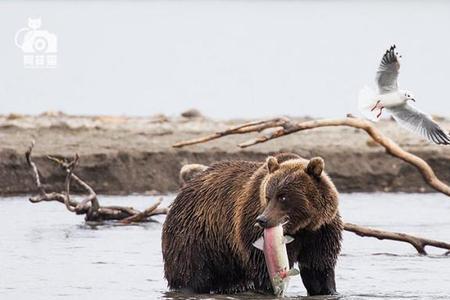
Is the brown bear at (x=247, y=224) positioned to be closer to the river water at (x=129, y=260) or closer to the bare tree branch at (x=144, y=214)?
the river water at (x=129, y=260)

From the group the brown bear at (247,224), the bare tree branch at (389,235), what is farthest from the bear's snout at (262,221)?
the bare tree branch at (389,235)

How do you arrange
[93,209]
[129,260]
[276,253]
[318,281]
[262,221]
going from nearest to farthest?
[262,221], [276,253], [318,281], [129,260], [93,209]

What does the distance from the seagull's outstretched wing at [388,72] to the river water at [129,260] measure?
1.64 meters

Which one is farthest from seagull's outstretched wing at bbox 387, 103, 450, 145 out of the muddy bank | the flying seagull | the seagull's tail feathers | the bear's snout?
the muddy bank

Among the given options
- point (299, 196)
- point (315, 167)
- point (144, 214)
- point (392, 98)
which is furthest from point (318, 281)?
point (144, 214)

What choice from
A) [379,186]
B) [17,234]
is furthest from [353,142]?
[17,234]

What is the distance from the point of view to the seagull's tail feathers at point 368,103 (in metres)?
12.4

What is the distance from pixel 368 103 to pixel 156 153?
36.9 feet

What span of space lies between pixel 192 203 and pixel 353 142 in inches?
530

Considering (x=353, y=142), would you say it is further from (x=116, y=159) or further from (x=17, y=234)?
(x=17, y=234)

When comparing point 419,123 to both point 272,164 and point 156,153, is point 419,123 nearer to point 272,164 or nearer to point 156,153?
point 272,164

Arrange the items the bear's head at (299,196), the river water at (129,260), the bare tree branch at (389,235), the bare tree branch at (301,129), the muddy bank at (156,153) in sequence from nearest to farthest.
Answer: the bear's head at (299,196) → the river water at (129,260) → the bare tree branch at (389,235) → the bare tree branch at (301,129) → the muddy bank at (156,153)

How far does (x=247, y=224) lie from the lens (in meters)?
11.0

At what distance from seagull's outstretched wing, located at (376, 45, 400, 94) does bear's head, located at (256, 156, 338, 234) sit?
5.79 ft
